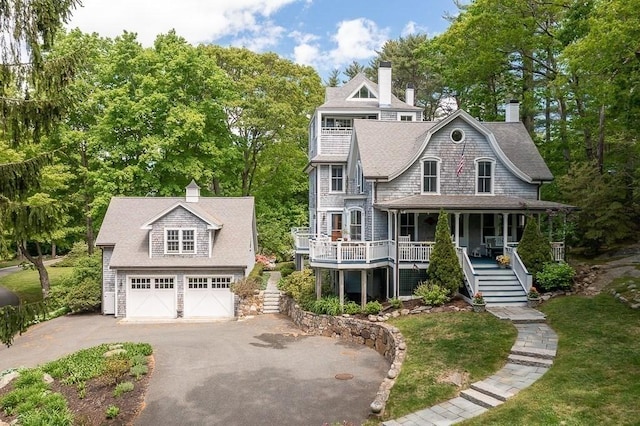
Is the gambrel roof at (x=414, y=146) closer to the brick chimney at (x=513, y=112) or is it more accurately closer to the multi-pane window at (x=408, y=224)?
the brick chimney at (x=513, y=112)

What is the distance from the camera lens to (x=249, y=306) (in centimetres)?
2156

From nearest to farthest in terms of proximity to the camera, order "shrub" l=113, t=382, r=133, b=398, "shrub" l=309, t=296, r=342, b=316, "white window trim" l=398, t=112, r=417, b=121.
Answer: "shrub" l=113, t=382, r=133, b=398 → "shrub" l=309, t=296, r=342, b=316 → "white window trim" l=398, t=112, r=417, b=121

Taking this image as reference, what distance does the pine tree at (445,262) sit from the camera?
1708 centimetres

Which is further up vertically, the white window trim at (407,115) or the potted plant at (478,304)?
the white window trim at (407,115)

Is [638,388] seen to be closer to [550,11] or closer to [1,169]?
[1,169]

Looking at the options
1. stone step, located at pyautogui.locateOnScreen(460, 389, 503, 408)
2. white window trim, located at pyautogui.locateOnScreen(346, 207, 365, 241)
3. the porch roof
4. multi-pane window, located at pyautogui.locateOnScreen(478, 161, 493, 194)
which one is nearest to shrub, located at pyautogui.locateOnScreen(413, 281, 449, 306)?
the porch roof

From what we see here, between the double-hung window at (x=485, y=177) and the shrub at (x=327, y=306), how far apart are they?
822 centimetres

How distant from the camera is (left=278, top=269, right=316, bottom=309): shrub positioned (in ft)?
64.1

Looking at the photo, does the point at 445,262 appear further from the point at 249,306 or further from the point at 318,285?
the point at 249,306

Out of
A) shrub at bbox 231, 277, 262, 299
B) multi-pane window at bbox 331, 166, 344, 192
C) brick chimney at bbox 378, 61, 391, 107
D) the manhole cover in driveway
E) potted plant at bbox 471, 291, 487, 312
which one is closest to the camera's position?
the manhole cover in driveway

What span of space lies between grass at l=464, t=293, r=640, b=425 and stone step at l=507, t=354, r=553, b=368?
0.68ft

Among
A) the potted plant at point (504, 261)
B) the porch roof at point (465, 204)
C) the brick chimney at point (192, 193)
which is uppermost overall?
the brick chimney at point (192, 193)

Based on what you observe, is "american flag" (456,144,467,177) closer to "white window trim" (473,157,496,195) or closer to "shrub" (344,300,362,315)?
"white window trim" (473,157,496,195)

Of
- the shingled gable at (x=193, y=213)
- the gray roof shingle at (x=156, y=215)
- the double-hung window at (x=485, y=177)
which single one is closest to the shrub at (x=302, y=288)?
the gray roof shingle at (x=156, y=215)
